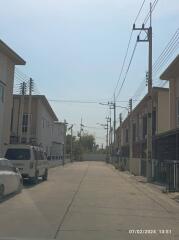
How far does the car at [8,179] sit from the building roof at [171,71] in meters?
16.0

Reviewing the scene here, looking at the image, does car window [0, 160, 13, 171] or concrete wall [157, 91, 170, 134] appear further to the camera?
concrete wall [157, 91, 170, 134]

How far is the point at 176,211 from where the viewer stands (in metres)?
17.4

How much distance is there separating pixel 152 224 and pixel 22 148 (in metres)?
16.4

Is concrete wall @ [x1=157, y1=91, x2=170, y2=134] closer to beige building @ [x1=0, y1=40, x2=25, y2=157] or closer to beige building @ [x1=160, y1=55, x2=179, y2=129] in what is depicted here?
beige building @ [x1=160, y1=55, x2=179, y2=129]

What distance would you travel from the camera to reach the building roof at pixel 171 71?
3519 centimetres

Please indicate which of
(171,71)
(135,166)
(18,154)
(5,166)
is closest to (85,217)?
(5,166)

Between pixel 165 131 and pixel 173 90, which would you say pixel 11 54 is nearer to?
pixel 173 90

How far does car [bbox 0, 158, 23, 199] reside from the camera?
19.1 metres

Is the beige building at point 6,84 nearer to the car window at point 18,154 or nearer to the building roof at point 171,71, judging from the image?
the car window at point 18,154

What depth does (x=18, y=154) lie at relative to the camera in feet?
94.8

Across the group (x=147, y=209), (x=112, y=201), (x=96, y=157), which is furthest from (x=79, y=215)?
(x=96, y=157)

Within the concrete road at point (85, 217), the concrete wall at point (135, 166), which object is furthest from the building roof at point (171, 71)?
the concrete road at point (85, 217)

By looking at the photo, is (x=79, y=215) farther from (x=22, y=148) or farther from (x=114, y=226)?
(x=22, y=148)

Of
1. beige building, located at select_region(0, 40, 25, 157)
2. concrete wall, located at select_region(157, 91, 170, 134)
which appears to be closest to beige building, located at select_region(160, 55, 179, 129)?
concrete wall, located at select_region(157, 91, 170, 134)
